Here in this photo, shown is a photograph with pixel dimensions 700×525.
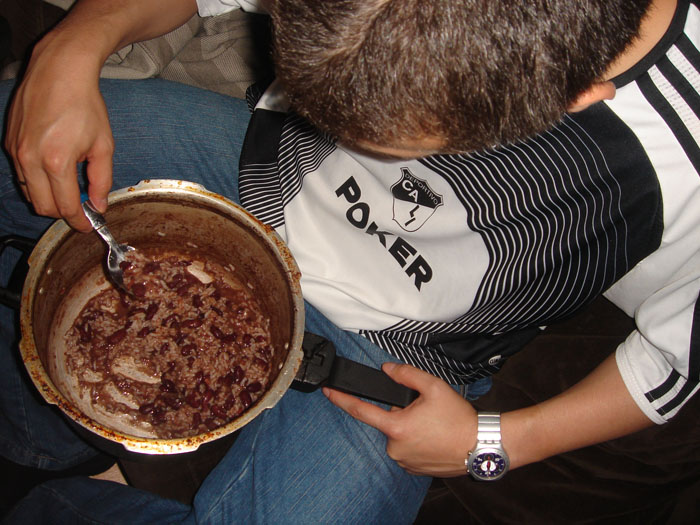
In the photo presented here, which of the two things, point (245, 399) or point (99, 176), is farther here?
point (245, 399)

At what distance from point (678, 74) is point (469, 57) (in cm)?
42

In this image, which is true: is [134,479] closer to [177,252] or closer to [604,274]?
[177,252]

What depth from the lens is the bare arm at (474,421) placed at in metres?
0.80

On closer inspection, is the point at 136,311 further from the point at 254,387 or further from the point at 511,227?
the point at 511,227

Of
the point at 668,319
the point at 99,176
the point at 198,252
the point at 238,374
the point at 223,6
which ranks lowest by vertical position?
the point at 238,374

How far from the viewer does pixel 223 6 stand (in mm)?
881

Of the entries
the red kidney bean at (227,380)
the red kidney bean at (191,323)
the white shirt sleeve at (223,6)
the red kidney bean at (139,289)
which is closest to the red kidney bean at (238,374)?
the red kidney bean at (227,380)

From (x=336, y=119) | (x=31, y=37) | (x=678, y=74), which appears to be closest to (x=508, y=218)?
(x=678, y=74)

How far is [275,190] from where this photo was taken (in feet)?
2.78

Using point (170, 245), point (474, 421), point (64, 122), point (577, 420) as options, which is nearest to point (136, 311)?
point (170, 245)

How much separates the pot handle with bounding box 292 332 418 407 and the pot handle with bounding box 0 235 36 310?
0.39m

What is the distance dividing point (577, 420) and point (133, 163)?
86 centimetres

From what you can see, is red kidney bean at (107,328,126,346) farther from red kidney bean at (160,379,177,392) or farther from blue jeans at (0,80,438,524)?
blue jeans at (0,80,438,524)

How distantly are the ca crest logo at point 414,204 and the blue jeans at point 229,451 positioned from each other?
214 mm
